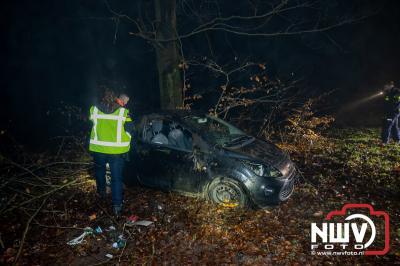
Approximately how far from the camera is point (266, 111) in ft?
40.3

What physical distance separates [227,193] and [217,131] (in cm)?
136

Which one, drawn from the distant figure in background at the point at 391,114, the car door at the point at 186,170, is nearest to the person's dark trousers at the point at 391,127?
the distant figure in background at the point at 391,114

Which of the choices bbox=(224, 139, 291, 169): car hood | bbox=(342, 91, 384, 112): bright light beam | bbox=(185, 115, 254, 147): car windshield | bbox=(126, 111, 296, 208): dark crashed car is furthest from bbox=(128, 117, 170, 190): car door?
bbox=(342, 91, 384, 112): bright light beam

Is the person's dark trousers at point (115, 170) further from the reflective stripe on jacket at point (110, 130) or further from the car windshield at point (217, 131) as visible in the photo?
the car windshield at point (217, 131)

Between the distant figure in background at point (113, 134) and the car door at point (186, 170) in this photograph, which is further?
the car door at point (186, 170)

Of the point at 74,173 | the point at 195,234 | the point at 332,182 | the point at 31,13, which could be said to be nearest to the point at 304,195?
the point at 332,182

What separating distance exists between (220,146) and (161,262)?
225cm

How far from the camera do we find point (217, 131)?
6414 millimetres

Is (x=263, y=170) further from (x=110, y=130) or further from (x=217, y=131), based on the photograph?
(x=110, y=130)

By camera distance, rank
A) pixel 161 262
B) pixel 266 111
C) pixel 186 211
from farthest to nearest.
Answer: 1. pixel 266 111
2. pixel 186 211
3. pixel 161 262

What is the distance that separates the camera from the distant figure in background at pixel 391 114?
958cm

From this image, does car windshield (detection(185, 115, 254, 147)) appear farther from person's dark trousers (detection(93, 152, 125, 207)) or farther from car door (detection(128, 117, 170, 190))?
person's dark trousers (detection(93, 152, 125, 207))

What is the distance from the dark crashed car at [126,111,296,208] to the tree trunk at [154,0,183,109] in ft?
8.47

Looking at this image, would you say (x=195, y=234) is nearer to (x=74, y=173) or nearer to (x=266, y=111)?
(x=74, y=173)
